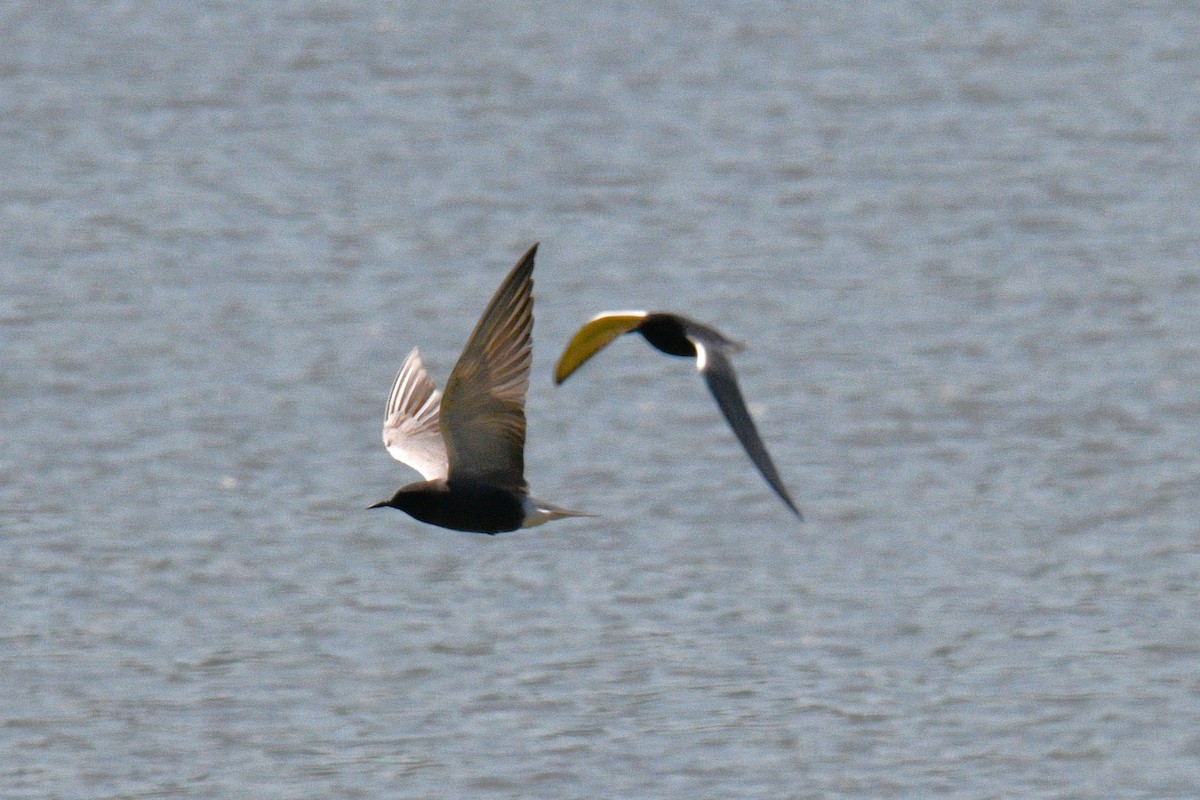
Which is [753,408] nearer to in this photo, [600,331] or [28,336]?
[28,336]

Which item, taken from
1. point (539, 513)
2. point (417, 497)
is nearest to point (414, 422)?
point (417, 497)

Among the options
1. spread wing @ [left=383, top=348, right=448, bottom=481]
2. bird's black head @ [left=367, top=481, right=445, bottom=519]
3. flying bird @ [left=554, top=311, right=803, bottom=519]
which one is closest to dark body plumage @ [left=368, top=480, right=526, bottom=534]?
bird's black head @ [left=367, top=481, right=445, bottom=519]

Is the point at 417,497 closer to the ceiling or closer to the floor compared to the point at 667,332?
closer to the floor

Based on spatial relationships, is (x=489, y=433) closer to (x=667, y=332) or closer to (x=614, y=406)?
(x=667, y=332)

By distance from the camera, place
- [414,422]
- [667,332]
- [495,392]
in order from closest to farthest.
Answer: [667,332] → [495,392] → [414,422]

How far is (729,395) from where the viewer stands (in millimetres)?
6043

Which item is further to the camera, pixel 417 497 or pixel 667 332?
pixel 417 497

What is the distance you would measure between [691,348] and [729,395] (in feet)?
2.54

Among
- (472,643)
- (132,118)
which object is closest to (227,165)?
(132,118)

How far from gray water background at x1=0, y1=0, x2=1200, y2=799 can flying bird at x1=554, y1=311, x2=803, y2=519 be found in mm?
3569

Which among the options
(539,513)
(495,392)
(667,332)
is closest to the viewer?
(667,332)

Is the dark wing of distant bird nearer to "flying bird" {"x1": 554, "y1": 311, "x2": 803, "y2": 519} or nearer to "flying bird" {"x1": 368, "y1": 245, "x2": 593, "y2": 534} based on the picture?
"flying bird" {"x1": 554, "y1": 311, "x2": 803, "y2": 519}

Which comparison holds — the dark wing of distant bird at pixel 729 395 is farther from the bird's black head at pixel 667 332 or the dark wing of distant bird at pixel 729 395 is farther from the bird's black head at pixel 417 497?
the bird's black head at pixel 417 497

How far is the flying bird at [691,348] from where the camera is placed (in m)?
5.97
